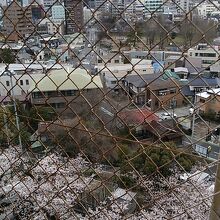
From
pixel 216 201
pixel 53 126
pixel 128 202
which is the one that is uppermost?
pixel 216 201

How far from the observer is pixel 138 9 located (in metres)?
0.91

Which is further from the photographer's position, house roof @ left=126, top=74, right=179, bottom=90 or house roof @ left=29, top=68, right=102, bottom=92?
house roof @ left=29, top=68, right=102, bottom=92

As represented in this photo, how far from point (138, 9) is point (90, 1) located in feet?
0.49

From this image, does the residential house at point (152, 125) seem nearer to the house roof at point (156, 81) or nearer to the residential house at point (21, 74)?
the house roof at point (156, 81)

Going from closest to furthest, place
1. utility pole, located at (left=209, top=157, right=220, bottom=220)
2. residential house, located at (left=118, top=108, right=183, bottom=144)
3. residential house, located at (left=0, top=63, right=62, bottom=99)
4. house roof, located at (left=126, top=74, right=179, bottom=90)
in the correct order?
utility pole, located at (left=209, top=157, right=220, bottom=220) < house roof, located at (left=126, top=74, right=179, bottom=90) < residential house, located at (left=118, top=108, right=183, bottom=144) < residential house, located at (left=0, top=63, right=62, bottom=99)

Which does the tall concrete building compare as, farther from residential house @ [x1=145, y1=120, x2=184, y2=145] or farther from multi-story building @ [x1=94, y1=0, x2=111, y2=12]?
residential house @ [x1=145, y1=120, x2=184, y2=145]

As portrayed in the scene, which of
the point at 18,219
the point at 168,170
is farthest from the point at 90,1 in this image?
the point at 168,170

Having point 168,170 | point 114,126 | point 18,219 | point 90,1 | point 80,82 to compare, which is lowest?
point 168,170

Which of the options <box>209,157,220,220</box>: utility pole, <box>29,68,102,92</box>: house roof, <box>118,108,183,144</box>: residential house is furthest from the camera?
<box>29,68,102,92</box>: house roof

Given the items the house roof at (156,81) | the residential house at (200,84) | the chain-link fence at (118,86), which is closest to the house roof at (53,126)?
the chain-link fence at (118,86)

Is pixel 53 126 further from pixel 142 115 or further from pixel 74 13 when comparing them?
pixel 74 13

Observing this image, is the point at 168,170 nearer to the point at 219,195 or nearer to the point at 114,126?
the point at 114,126

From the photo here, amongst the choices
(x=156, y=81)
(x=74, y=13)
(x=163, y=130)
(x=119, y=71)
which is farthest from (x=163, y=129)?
(x=119, y=71)

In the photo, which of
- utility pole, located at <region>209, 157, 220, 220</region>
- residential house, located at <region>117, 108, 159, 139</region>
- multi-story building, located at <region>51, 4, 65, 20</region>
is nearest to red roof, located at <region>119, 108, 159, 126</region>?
residential house, located at <region>117, 108, 159, 139</region>
